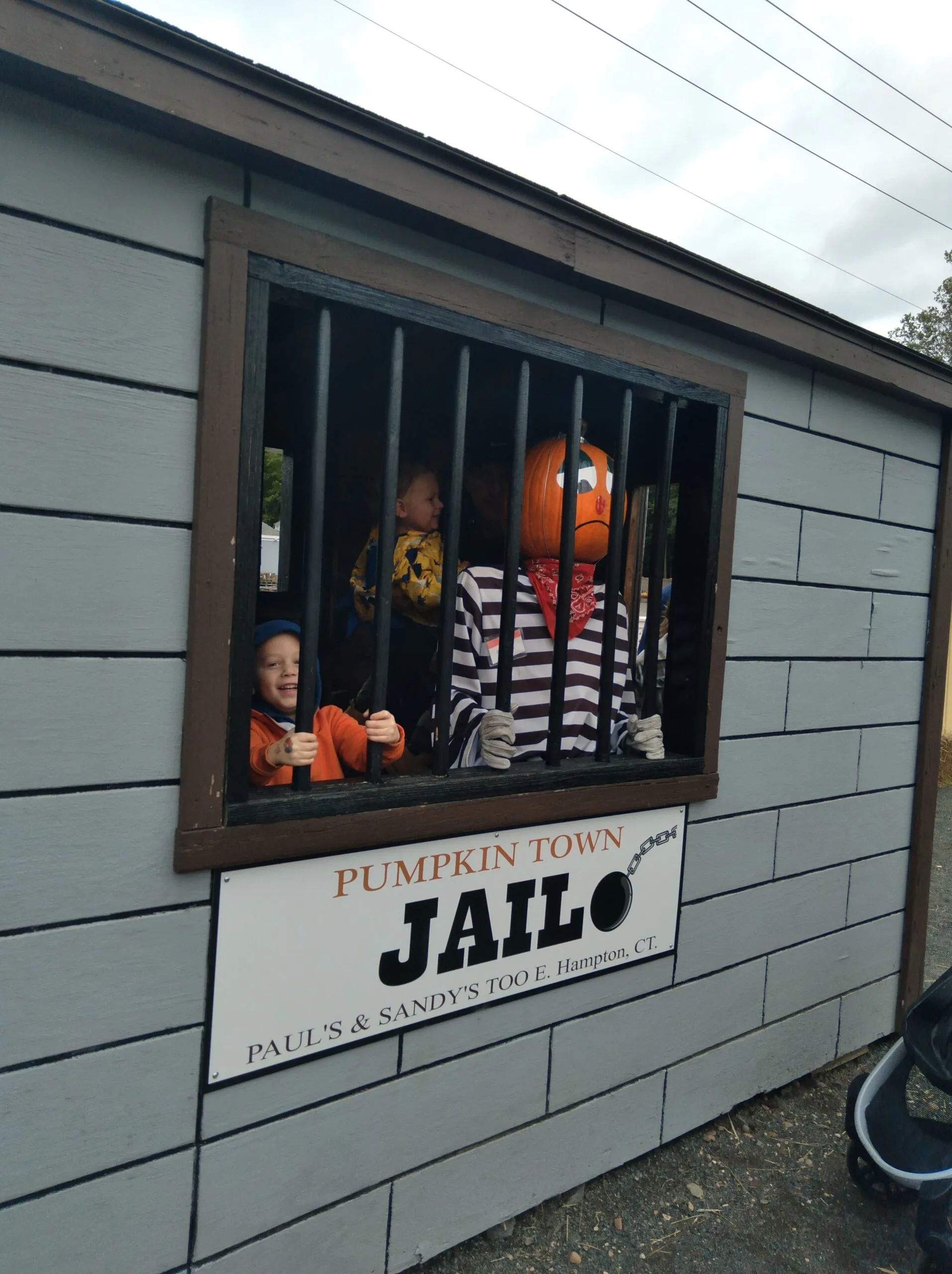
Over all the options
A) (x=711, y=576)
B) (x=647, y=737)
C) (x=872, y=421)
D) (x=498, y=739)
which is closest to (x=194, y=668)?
(x=498, y=739)

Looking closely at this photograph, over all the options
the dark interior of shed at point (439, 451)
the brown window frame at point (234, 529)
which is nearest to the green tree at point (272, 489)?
the dark interior of shed at point (439, 451)

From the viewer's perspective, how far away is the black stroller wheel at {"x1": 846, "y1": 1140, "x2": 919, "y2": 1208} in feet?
8.40

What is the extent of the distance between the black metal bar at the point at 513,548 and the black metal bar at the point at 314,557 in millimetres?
517

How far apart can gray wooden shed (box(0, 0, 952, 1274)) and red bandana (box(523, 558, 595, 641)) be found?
0.45 m

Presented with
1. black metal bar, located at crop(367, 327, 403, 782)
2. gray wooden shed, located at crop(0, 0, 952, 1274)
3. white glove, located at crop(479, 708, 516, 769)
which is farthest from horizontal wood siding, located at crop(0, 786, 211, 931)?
white glove, located at crop(479, 708, 516, 769)

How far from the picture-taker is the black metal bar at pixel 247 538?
168cm

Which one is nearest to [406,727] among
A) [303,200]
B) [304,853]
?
[304,853]

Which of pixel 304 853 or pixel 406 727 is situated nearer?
pixel 304 853

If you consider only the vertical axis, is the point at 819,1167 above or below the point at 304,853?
below

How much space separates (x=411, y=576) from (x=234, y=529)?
2.92ft

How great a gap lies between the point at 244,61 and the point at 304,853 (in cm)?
156

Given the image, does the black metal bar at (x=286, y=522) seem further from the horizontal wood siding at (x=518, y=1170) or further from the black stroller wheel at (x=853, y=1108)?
the black stroller wheel at (x=853, y=1108)

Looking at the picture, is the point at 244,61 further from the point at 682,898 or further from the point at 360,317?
the point at 682,898

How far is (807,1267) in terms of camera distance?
233cm
